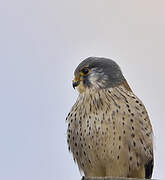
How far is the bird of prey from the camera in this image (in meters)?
5.50

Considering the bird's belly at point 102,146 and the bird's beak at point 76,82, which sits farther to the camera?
the bird's beak at point 76,82

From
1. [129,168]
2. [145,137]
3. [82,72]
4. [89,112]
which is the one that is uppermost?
[82,72]

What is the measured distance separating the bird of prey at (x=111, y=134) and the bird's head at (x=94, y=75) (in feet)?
0.32

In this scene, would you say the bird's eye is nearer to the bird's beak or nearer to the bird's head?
the bird's head

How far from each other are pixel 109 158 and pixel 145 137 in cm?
53

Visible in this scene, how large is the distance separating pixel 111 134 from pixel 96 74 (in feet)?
3.39

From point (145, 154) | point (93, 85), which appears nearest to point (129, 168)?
point (145, 154)

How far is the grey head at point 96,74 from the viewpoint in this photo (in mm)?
6121

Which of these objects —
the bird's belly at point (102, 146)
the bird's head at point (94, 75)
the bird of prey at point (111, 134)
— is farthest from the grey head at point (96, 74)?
the bird's belly at point (102, 146)

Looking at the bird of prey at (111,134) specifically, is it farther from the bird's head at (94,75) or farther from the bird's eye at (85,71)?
the bird's eye at (85,71)

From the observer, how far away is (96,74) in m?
6.16

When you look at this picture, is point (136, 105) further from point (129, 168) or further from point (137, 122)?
point (129, 168)

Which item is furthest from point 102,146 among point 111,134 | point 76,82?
point 76,82

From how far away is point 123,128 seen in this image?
5.48 metres
